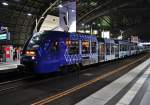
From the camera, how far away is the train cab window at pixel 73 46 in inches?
840

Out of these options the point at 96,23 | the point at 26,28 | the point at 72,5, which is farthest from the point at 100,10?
the point at 72,5

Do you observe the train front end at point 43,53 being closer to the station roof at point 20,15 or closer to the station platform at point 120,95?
the station platform at point 120,95

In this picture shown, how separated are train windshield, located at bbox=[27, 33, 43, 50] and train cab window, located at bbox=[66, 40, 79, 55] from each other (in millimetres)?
2811

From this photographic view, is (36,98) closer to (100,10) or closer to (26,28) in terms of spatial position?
(26,28)

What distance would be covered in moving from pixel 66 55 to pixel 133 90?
293 inches

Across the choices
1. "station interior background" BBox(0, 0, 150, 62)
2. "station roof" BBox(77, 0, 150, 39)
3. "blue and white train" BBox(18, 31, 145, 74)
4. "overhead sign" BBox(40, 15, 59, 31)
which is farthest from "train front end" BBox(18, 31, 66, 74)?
"station roof" BBox(77, 0, 150, 39)

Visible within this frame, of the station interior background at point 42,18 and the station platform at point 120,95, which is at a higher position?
the station interior background at point 42,18

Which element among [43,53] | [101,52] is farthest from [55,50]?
[101,52]

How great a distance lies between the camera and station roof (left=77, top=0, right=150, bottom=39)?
71.9 meters

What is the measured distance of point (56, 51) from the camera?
19359 millimetres

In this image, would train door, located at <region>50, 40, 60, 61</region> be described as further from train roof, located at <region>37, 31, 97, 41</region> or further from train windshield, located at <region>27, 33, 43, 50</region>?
train windshield, located at <region>27, 33, 43, 50</region>

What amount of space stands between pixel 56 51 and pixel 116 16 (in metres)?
87.4

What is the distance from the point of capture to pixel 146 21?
124500mm

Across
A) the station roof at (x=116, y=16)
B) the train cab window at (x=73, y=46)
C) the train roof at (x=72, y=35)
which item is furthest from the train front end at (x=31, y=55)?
the station roof at (x=116, y=16)
